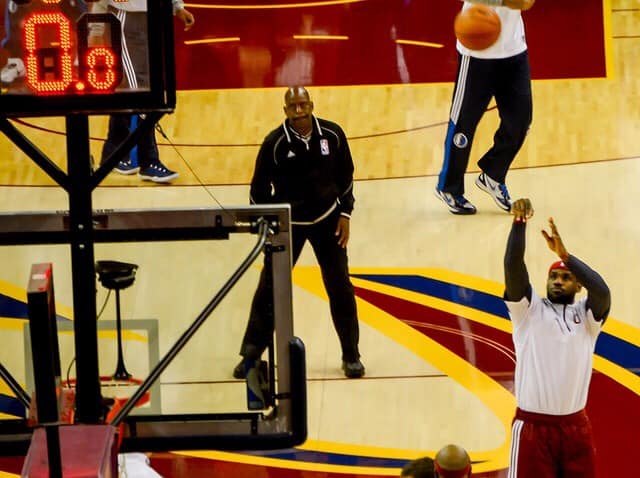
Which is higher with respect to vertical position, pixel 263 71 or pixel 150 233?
pixel 263 71

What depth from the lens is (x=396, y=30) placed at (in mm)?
13445

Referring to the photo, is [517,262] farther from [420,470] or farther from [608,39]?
[608,39]

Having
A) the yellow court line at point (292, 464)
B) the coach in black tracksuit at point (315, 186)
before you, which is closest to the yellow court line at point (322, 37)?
the coach in black tracksuit at point (315, 186)

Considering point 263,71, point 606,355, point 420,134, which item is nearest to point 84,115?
point 606,355

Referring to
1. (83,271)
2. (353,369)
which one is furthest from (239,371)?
(353,369)

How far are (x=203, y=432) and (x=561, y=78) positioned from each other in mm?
7104

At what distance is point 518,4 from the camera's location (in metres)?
9.98

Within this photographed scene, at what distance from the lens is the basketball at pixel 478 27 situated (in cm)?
1021

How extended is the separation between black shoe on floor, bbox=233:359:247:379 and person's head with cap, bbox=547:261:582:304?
5.28 ft

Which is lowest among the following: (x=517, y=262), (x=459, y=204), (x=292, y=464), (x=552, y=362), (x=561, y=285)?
(x=292, y=464)

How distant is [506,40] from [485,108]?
539 mm

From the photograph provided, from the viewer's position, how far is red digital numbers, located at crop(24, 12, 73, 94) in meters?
5.32

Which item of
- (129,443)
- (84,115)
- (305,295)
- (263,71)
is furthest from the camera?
(263,71)

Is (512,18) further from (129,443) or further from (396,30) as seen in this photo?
(129,443)
